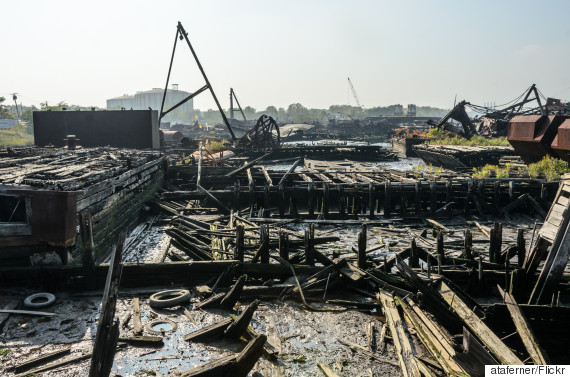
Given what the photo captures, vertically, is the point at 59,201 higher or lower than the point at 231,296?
higher

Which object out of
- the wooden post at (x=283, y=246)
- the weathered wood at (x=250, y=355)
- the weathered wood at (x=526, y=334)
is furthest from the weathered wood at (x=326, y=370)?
the wooden post at (x=283, y=246)

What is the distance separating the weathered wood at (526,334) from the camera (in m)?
5.91

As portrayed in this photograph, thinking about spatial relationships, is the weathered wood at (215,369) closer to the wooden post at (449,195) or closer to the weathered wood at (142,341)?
the weathered wood at (142,341)

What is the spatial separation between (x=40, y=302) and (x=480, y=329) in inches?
315

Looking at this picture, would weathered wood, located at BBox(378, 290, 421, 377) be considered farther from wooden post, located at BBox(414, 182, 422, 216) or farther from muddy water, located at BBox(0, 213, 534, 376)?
wooden post, located at BBox(414, 182, 422, 216)

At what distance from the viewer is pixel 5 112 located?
86.8 m

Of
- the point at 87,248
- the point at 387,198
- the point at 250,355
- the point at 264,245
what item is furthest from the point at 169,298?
the point at 387,198

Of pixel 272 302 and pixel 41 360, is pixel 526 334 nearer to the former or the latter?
pixel 272 302

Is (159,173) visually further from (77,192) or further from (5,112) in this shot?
(5,112)

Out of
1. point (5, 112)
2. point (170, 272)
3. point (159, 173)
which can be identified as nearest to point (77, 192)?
point (170, 272)

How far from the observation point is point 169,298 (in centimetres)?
880

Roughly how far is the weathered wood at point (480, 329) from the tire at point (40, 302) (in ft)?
24.7

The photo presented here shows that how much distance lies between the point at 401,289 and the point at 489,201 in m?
12.9

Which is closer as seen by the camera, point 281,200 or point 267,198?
point 281,200
